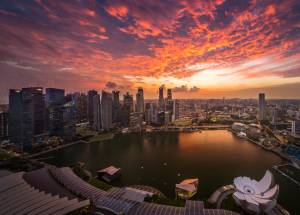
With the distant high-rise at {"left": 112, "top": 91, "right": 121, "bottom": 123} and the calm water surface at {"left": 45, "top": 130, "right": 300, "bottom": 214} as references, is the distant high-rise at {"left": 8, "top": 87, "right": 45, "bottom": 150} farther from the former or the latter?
the distant high-rise at {"left": 112, "top": 91, "right": 121, "bottom": 123}

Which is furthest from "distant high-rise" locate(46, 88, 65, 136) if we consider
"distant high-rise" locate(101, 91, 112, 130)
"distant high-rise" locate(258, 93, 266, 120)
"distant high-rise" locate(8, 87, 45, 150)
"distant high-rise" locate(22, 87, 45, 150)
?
"distant high-rise" locate(258, 93, 266, 120)

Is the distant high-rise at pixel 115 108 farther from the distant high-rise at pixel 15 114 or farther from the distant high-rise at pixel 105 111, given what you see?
the distant high-rise at pixel 15 114

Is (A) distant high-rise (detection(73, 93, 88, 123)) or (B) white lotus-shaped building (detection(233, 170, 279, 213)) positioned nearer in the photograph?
A: (B) white lotus-shaped building (detection(233, 170, 279, 213))

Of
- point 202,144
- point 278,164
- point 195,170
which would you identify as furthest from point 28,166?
point 278,164

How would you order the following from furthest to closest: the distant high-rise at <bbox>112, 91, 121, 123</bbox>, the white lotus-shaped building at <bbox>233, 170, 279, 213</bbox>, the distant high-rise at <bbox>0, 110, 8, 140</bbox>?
the distant high-rise at <bbox>112, 91, 121, 123</bbox> → the distant high-rise at <bbox>0, 110, 8, 140</bbox> → the white lotus-shaped building at <bbox>233, 170, 279, 213</bbox>

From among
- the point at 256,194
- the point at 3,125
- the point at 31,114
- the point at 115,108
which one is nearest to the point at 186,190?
the point at 256,194

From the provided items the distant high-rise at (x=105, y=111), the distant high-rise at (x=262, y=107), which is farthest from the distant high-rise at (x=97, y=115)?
the distant high-rise at (x=262, y=107)
